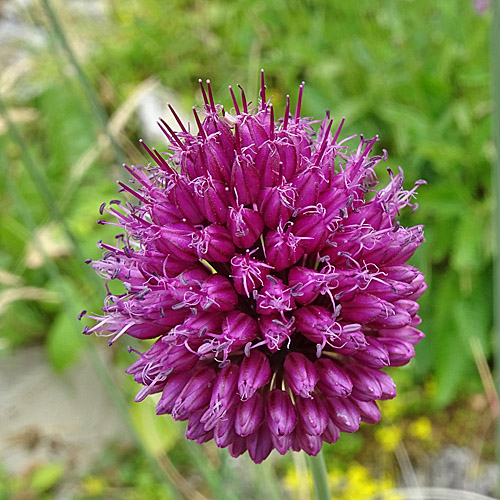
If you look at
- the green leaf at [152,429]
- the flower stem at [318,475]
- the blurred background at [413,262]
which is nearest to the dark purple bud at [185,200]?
the flower stem at [318,475]

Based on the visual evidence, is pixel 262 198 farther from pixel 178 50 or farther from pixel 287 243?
pixel 178 50

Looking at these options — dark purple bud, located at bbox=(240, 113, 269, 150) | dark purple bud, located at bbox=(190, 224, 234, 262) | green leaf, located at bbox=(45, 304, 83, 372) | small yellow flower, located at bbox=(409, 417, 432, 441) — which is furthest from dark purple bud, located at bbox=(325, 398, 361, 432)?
green leaf, located at bbox=(45, 304, 83, 372)

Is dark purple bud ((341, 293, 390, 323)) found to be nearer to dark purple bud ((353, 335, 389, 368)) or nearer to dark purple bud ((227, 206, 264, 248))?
dark purple bud ((353, 335, 389, 368))

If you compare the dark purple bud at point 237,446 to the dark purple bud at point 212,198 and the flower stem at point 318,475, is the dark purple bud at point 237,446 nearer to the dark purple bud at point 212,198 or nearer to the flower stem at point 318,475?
the flower stem at point 318,475

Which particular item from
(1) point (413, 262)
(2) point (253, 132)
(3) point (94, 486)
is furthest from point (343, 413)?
(3) point (94, 486)

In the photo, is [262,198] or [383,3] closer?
[262,198]

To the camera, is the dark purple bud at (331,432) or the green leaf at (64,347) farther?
the green leaf at (64,347)

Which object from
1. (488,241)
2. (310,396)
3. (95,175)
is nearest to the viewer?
(310,396)

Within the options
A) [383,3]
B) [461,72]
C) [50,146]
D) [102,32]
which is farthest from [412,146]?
[102,32]
